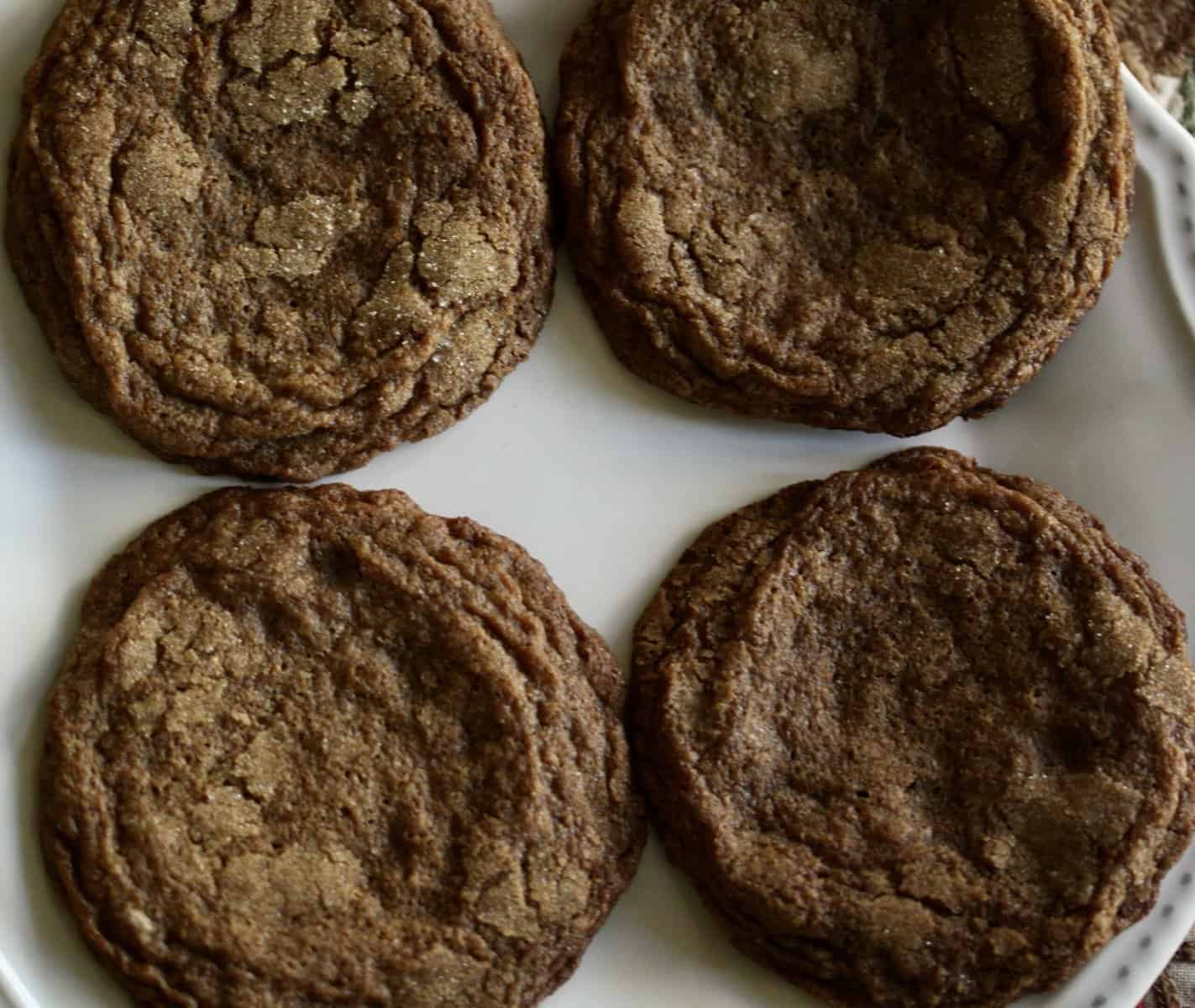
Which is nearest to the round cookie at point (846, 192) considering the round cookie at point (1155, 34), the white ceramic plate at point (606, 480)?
the white ceramic plate at point (606, 480)

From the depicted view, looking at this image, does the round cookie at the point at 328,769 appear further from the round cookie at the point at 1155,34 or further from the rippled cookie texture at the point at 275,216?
the round cookie at the point at 1155,34

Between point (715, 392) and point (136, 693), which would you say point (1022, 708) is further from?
point (136, 693)

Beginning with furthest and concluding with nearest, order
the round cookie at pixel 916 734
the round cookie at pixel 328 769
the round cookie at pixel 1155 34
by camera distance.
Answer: the round cookie at pixel 1155 34, the round cookie at pixel 916 734, the round cookie at pixel 328 769

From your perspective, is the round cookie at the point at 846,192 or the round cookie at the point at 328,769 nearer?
the round cookie at the point at 328,769

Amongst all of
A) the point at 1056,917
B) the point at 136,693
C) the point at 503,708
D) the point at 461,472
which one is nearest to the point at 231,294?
the point at 461,472

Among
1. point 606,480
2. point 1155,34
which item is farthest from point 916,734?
point 1155,34

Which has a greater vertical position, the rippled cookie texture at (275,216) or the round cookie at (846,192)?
the round cookie at (846,192)
